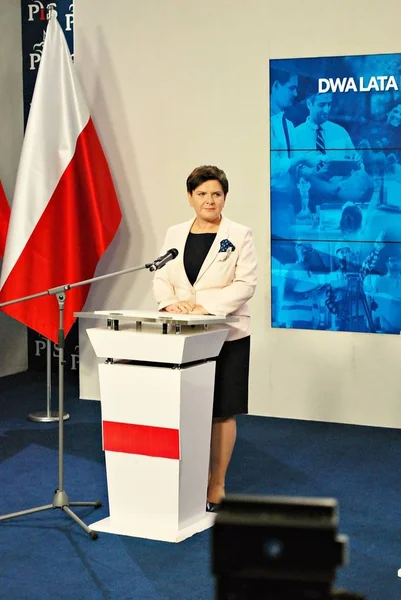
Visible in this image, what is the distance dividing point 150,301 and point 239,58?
1.82 m

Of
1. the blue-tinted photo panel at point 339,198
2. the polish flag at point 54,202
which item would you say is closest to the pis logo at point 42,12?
the polish flag at point 54,202

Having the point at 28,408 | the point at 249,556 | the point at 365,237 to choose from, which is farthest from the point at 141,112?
the point at 249,556

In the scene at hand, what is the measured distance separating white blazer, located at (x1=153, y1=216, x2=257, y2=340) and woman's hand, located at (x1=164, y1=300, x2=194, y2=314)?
6cm

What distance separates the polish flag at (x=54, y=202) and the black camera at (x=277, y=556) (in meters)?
5.66

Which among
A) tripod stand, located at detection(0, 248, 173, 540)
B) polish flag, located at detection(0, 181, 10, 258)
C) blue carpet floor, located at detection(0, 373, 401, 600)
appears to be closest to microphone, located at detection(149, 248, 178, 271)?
tripod stand, located at detection(0, 248, 173, 540)

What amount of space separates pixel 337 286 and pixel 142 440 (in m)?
2.62

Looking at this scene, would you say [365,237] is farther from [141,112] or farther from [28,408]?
[28,408]

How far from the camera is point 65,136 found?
20.5ft

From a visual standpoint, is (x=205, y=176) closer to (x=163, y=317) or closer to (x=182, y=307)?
(x=182, y=307)

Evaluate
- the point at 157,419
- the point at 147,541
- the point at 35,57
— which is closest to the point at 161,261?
the point at 157,419

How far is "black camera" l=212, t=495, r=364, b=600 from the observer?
56 centimetres

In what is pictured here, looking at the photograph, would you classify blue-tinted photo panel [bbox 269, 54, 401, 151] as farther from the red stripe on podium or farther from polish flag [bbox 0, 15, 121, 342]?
the red stripe on podium

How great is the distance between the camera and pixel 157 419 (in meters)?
3.77

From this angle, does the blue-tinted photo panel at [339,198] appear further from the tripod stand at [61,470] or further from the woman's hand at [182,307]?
the tripod stand at [61,470]
